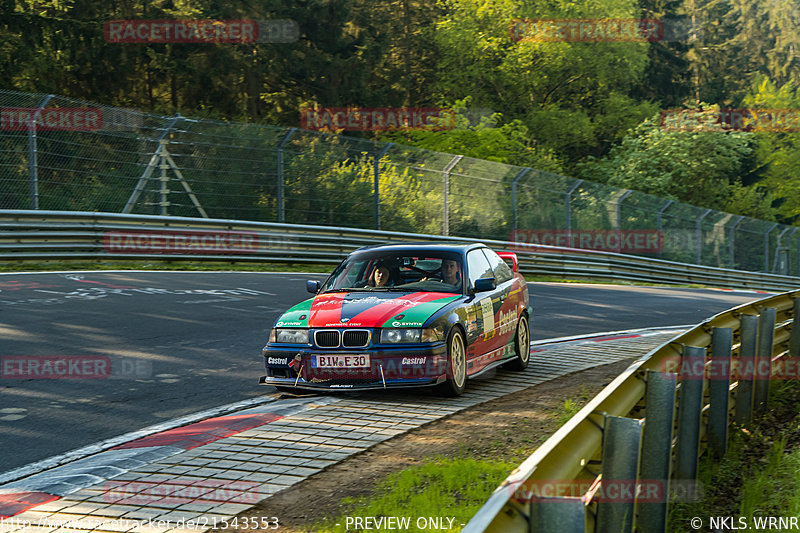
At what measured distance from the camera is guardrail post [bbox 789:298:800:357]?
856 cm

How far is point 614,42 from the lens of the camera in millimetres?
54438

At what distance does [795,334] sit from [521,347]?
2929 millimetres

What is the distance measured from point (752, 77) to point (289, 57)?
53.7 m

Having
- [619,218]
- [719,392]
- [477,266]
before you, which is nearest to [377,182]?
[619,218]

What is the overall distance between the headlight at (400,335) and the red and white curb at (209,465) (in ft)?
1.91

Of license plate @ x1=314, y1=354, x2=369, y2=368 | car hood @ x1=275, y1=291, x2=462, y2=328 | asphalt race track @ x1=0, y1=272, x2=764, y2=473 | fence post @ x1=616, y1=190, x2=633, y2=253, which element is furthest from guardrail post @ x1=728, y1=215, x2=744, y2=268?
license plate @ x1=314, y1=354, x2=369, y2=368

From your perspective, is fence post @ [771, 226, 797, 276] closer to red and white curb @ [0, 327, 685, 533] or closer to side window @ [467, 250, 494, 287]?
side window @ [467, 250, 494, 287]

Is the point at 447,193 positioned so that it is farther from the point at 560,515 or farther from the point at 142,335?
the point at 560,515

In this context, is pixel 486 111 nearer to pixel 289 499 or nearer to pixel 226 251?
pixel 226 251

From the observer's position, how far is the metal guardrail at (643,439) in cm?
273

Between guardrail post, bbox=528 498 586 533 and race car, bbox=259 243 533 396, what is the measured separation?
209 inches

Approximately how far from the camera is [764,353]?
7664 mm

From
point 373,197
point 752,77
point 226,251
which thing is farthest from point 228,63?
point 752,77

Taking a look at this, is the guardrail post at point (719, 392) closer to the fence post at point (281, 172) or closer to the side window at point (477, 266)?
the side window at point (477, 266)
